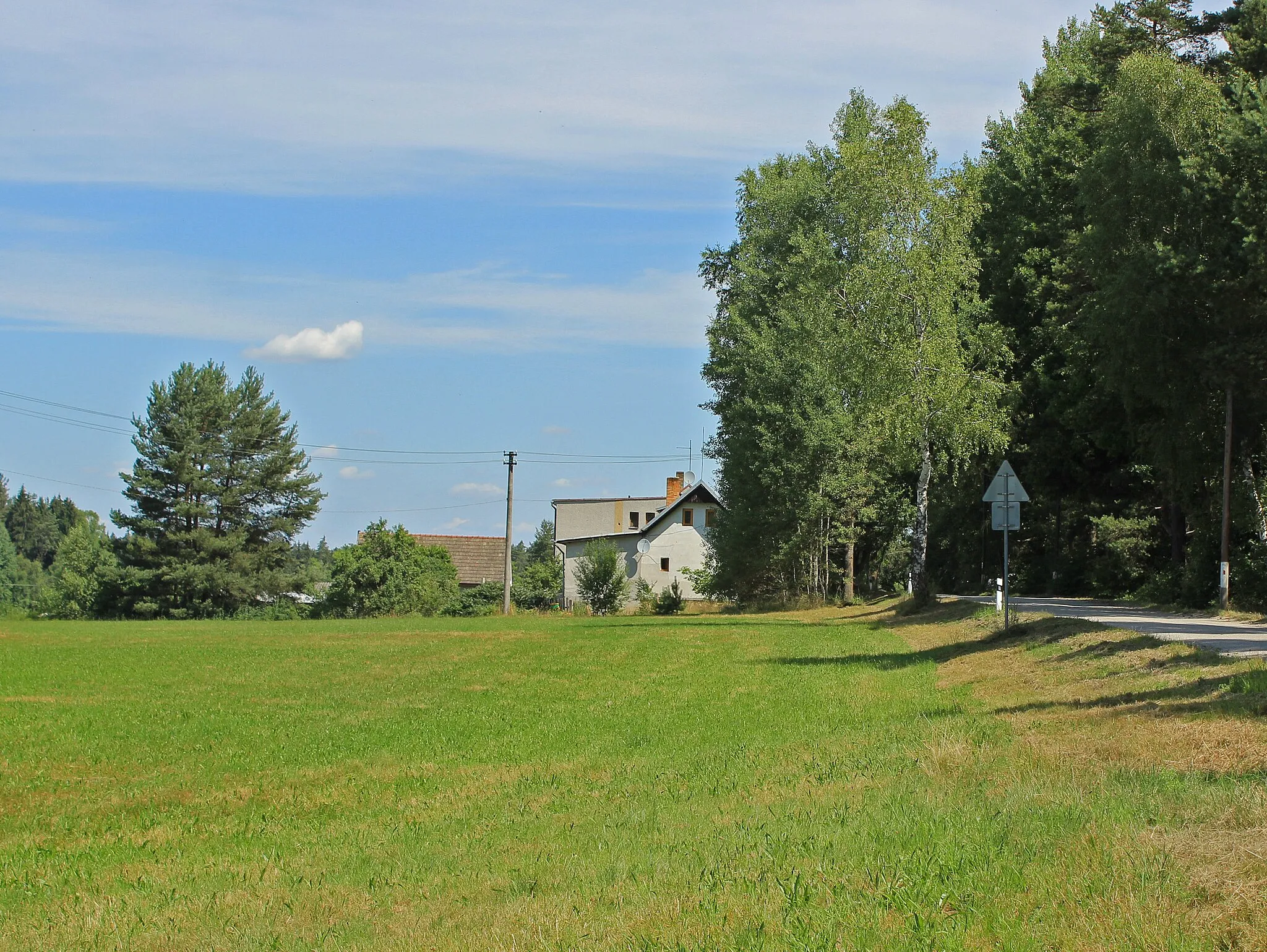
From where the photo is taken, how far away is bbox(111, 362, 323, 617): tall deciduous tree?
81.0m

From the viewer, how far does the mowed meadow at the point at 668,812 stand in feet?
22.9

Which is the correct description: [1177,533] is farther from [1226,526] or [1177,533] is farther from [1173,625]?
[1173,625]

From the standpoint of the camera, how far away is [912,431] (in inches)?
1565

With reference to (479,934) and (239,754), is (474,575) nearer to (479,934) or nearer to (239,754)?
(239,754)

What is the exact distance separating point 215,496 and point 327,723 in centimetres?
6869

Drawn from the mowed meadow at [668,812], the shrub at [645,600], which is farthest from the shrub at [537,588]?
the mowed meadow at [668,812]

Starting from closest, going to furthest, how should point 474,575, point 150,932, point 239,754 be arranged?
point 150,932 < point 239,754 < point 474,575

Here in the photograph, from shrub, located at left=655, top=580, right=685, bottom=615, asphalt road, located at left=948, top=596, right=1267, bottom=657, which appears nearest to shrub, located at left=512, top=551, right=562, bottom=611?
shrub, located at left=655, top=580, right=685, bottom=615

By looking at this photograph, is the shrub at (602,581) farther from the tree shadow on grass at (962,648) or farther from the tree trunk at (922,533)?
the tree shadow on grass at (962,648)

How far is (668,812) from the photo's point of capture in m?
10.8

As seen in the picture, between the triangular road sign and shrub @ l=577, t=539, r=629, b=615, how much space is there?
4987 centimetres

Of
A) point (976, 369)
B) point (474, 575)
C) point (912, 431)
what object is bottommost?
point (474, 575)

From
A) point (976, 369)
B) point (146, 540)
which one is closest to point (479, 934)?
point (976, 369)

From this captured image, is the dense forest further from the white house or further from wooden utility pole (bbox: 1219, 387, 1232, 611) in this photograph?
the white house
